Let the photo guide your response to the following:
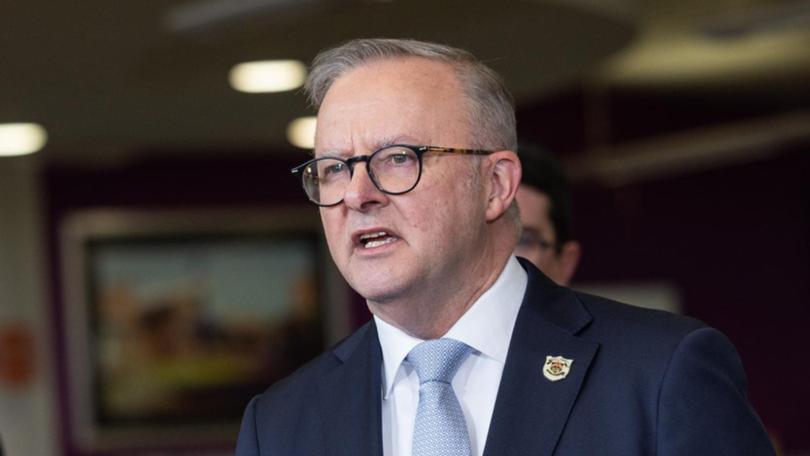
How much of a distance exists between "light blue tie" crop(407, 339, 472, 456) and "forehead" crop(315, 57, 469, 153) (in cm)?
27

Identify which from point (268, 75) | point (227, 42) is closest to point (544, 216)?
point (227, 42)

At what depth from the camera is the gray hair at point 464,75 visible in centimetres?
196

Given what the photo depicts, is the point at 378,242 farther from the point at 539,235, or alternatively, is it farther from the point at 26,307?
the point at 26,307

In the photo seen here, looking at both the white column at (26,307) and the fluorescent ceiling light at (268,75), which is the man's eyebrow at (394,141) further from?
the white column at (26,307)

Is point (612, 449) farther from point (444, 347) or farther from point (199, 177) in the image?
point (199, 177)

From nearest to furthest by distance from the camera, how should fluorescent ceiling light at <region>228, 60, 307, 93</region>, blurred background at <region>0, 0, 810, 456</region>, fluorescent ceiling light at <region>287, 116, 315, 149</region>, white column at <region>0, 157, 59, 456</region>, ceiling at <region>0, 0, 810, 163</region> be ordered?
ceiling at <region>0, 0, 810, 163</region> < fluorescent ceiling light at <region>228, 60, 307, 93</region> < blurred background at <region>0, 0, 810, 456</region> < fluorescent ceiling light at <region>287, 116, 315, 149</region> < white column at <region>0, 157, 59, 456</region>

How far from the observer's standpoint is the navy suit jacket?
5.85 ft

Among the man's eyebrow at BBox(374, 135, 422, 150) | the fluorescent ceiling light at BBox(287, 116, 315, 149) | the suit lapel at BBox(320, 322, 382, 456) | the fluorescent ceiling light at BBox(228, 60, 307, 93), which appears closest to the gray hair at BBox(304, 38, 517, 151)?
the man's eyebrow at BBox(374, 135, 422, 150)

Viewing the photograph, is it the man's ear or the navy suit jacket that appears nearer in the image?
the navy suit jacket

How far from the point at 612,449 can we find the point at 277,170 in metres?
6.88

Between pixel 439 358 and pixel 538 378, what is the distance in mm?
133

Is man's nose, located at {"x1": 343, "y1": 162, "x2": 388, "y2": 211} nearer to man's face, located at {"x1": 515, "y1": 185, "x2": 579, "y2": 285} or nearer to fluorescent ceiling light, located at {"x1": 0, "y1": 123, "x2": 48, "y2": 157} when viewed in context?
man's face, located at {"x1": 515, "y1": 185, "x2": 579, "y2": 285}

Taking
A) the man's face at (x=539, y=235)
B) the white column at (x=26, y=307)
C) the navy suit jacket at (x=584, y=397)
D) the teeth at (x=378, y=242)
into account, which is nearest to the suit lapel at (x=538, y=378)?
the navy suit jacket at (x=584, y=397)

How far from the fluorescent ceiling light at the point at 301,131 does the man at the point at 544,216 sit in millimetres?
3662
